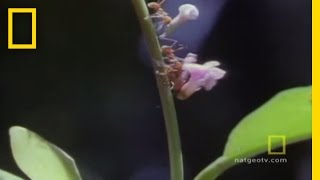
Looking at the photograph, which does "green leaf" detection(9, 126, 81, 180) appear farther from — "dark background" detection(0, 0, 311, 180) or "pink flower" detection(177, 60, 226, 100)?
"pink flower" detection(177, 60, 226, 100)

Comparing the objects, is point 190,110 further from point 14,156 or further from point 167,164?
point 14,156

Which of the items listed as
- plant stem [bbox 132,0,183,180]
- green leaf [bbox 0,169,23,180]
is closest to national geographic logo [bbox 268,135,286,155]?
plant stem [bbox 132,0,183,180]

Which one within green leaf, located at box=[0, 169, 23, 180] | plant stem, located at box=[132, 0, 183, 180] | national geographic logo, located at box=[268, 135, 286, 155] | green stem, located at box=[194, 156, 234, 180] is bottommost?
green leaf, located at box=[0, 169, 23, 180]

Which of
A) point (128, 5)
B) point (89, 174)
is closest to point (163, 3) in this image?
point (128, 5)

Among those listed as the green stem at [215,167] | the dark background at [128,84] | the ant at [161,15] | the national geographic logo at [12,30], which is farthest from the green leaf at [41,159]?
the ant at [161,15]

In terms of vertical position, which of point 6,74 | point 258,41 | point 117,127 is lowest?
point 117,127
